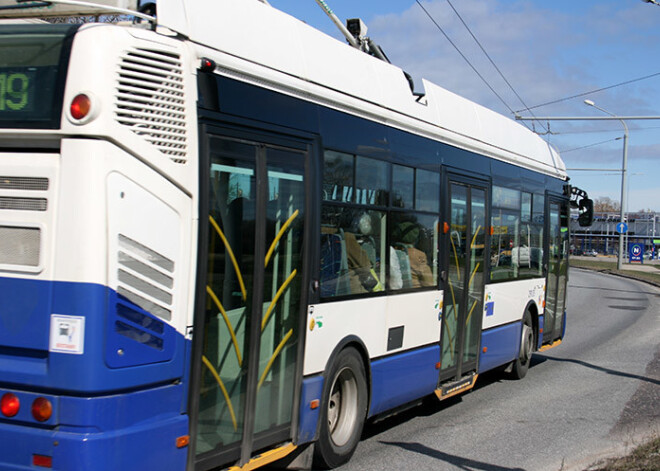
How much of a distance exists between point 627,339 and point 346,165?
12.7m

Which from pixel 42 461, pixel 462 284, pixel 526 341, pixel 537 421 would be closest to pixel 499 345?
pixel 526 341

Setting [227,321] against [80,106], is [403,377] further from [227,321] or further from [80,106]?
[80,106]

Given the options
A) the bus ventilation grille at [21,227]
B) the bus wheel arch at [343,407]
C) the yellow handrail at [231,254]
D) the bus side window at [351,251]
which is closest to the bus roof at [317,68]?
the bus side window at [351,251]

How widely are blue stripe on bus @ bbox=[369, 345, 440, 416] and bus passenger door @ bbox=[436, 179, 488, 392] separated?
1.16ft

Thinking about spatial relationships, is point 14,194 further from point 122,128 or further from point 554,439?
point 554,439

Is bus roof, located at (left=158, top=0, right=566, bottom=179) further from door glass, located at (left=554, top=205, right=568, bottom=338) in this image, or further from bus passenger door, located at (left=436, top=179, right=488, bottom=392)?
door glass, located at (left=554, top=205, right=568, bottom=338)

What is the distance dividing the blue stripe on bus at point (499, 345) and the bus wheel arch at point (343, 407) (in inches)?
135

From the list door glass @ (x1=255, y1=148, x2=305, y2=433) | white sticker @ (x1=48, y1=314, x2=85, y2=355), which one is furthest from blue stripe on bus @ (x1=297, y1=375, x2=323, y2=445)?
white sticker @ (x1=48, y1=314, x2=85, y2=355)

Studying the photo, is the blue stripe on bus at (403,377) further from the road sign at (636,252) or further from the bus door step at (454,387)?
the road sign at (636,252)

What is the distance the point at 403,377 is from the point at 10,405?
4.33 metres

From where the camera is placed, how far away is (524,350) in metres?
11.9

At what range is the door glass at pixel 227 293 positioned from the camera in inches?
190

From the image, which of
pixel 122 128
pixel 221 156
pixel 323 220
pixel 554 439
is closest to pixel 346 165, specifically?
pixel 323 220

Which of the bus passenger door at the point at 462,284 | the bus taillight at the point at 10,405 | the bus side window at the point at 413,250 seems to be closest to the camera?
the bus taillight at the point at 10,405
